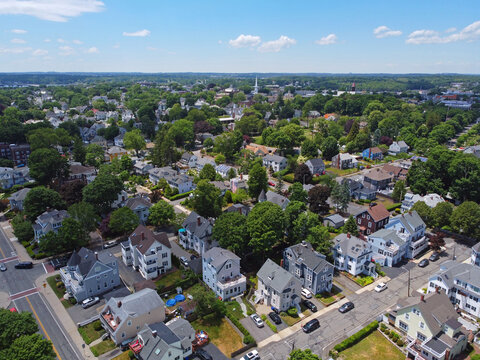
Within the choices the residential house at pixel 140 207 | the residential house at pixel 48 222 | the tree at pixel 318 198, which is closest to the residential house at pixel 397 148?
the tree at pixel 318 198

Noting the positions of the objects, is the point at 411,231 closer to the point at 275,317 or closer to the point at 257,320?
the point at 275,317

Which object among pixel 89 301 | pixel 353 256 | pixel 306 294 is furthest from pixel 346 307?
pixel 89 301

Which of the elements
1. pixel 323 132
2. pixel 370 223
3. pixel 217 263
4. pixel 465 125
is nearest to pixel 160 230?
pixel 217 263

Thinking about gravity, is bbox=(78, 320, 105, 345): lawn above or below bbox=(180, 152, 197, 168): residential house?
below

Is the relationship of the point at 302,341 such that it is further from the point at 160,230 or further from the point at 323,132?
the point at 323,132

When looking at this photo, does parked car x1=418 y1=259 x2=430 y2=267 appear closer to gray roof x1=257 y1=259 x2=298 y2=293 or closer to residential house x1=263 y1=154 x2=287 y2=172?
gray roof x1=257 y1=259 x2=298 y2=293

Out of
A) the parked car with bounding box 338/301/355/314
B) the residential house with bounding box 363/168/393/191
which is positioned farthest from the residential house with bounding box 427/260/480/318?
the residential house with bounding box 363/168/393/191
